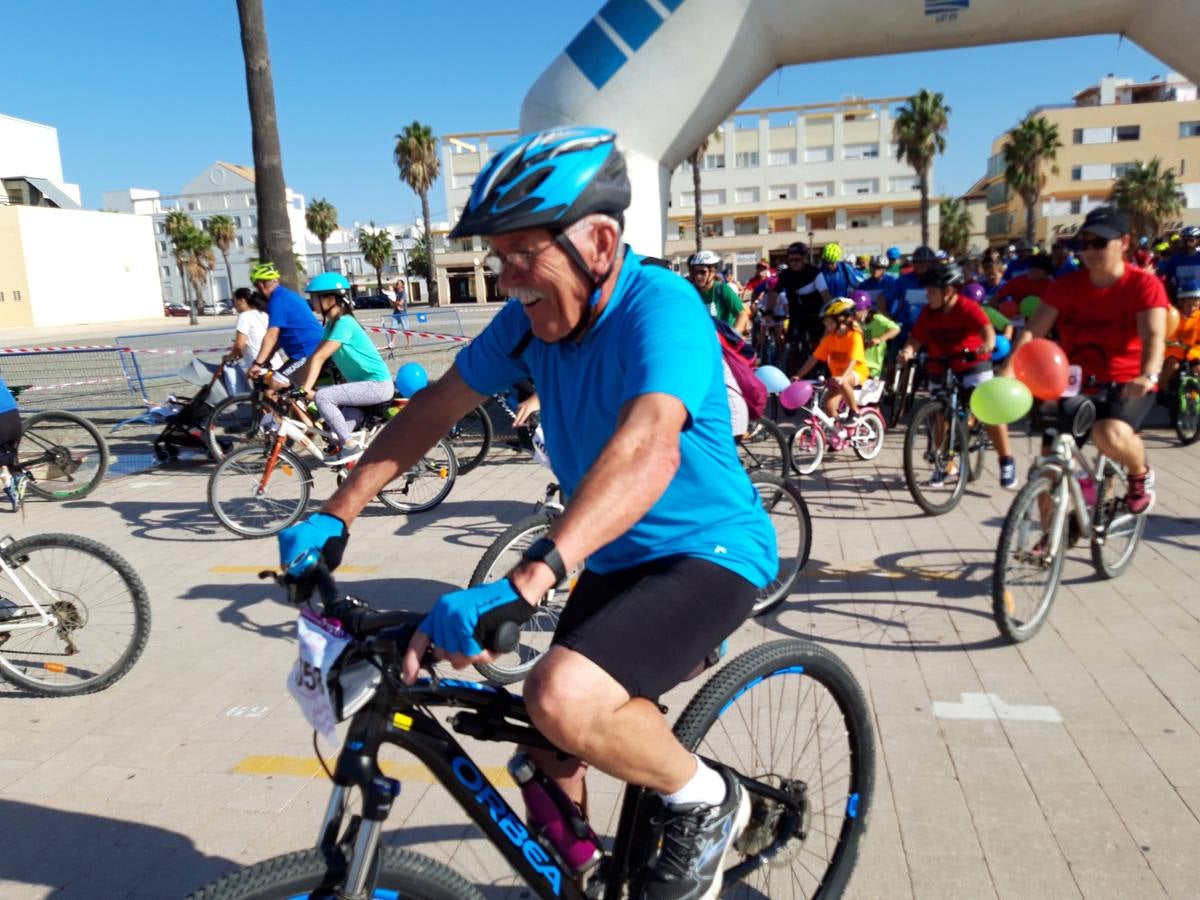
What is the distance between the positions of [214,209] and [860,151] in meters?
74.1

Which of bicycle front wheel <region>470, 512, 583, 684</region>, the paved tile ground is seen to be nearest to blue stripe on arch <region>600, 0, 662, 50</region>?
the paved tile ground

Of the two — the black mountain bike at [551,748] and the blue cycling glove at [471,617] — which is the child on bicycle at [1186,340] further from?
the blue cycling glove at [471,617]

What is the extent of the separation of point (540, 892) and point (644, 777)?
354mm

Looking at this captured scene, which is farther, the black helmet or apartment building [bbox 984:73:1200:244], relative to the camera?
apartment building [bbox 984:73:1200:244]

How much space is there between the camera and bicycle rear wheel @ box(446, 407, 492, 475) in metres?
8.77

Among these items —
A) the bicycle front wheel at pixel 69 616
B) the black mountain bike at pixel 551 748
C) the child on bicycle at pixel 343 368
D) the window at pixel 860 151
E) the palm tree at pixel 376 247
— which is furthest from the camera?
the palm tree at pixel 376 247

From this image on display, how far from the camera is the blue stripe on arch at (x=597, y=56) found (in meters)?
8.36

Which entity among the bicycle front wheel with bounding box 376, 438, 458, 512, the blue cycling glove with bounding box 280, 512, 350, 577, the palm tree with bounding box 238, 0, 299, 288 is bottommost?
the bicycle front wheel with bounding box 376, 438, 458, 512

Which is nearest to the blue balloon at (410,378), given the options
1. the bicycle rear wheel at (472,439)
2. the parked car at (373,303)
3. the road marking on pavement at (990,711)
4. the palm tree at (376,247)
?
the bicycle rear wheel at (472,439)

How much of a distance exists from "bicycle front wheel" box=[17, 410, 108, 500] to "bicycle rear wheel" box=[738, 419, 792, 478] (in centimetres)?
587

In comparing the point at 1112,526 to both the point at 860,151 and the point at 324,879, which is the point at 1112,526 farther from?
the point at 860,151

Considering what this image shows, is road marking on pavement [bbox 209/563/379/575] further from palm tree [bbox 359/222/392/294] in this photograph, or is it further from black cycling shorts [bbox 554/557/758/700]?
palm tree [bbox 359/222/392/294]

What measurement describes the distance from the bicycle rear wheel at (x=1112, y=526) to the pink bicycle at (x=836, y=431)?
313 centimetres

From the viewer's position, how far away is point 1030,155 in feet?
171
